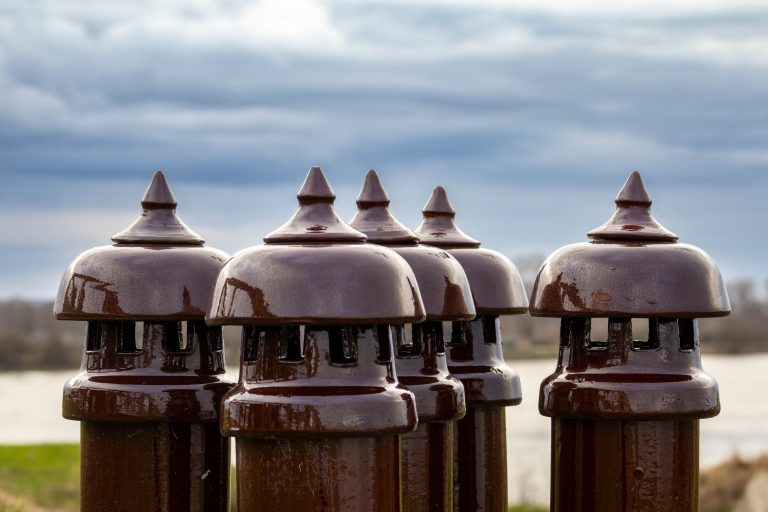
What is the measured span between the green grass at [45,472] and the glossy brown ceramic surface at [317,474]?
12.7m

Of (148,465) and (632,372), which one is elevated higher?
(632,372)

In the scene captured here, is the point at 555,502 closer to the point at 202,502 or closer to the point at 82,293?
the point at 202,502

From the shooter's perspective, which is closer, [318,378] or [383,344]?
[318,378]

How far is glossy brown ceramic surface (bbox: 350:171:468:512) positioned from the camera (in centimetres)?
523

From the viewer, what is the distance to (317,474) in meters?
4.21

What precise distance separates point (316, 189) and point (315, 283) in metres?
0.63

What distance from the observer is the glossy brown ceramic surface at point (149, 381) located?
507 cm

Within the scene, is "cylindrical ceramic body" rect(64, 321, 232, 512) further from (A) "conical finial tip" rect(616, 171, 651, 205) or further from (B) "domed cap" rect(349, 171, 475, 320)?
(A) "conical finial tip" rect(616, 171, 651, 205)

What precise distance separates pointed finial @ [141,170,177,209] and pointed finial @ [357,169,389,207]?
90 centimetres

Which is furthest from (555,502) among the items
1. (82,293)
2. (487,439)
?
(82,293)

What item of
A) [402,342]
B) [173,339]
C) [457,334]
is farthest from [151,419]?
[457,334]

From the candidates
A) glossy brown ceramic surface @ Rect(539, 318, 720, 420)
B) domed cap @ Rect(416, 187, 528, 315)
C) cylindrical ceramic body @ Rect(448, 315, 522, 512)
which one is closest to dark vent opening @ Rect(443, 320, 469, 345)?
cylindrical ceramic body @ Rect(448, 315, 522, 512)

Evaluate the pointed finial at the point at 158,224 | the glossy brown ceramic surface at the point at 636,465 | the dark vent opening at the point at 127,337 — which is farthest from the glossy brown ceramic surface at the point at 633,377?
the dark vent opening at the point at 127,337

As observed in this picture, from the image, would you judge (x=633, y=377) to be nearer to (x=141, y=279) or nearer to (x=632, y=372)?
(x=632, y=372)
